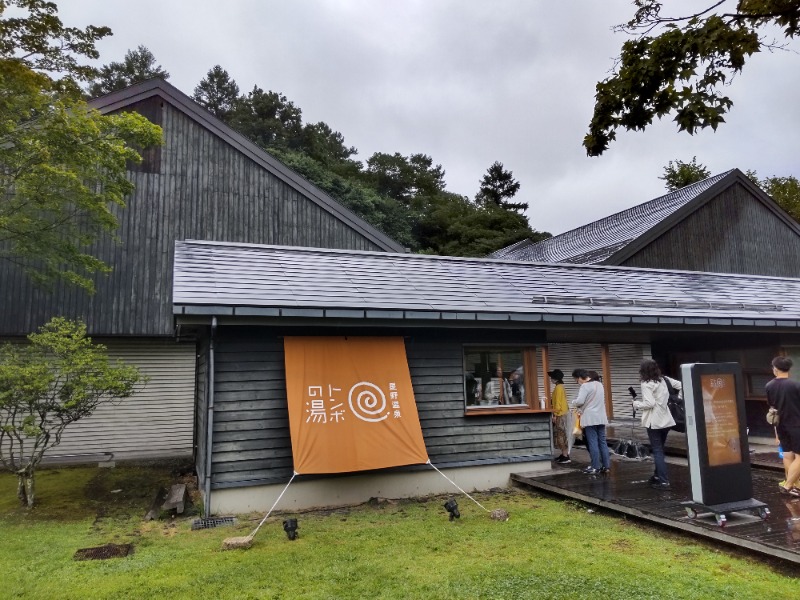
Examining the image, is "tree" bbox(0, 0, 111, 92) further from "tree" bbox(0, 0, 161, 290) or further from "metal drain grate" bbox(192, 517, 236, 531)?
"metal drain grate" bbox(192, 517, 236, 531)

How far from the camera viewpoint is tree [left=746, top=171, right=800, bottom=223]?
34028 mm

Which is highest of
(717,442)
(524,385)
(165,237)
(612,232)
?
(612,232)

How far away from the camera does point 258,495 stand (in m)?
7.19

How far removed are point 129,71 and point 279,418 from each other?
42444mm

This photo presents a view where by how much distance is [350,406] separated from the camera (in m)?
7.32

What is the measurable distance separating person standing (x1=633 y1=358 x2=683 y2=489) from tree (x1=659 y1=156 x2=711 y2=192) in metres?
35.7

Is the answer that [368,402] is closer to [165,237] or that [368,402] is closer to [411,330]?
[411,330]

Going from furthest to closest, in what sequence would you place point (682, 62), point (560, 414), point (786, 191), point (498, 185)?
point (498, 185) < point (786, 191) < point (560, 414) < point (682, 62)

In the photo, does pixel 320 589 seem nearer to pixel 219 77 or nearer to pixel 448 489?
pixel 448 489

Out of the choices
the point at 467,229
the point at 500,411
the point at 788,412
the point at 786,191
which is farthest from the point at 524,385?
the point at 786,191

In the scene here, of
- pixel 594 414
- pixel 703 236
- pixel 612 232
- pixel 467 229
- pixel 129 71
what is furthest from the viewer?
pixel 129 71

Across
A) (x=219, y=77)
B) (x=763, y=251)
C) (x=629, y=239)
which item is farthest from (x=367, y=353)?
(x=219, y=77)

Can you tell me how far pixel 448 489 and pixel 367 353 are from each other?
2.41m

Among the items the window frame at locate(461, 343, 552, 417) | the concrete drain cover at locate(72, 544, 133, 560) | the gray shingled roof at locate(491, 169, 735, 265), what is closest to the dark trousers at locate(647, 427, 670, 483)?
the window frame at locate(461, 343, 552, 417)
